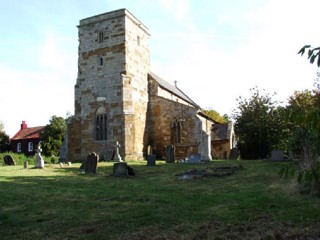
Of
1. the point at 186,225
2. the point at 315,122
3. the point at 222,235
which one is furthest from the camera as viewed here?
the point at 186,225

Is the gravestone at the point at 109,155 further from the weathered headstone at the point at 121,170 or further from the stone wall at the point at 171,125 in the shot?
the weathered headstone at the point at 121,170

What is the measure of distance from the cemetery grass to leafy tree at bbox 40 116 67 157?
33.1 meters

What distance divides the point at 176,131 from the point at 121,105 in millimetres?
5477

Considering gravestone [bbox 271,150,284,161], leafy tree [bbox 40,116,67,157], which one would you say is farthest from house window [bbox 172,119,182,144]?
leafy tree [bbox 40,116,67,157]

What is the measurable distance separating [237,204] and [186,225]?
245 centimetres

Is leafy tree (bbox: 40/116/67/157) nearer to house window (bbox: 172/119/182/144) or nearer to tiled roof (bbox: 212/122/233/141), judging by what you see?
tiled roof (bbox: 212/122/233/141)

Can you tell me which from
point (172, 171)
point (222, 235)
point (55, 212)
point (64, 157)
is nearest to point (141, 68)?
point (64, 157)

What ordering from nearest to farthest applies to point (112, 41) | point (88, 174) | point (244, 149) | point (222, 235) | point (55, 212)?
point (222, 235), point (55, 212), point (88, 174), point (112, 41), point (244, 149)

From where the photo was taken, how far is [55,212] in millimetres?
9531

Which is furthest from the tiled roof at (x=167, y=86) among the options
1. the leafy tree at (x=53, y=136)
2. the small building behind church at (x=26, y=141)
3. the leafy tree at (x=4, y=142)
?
the leafy tree at (x=4, y=142)

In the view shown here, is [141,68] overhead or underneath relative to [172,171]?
overhead

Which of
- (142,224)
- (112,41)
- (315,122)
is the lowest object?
(142,224)

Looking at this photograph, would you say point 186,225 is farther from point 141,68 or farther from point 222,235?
point 141,68

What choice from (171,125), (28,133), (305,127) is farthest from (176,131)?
(28,133)
